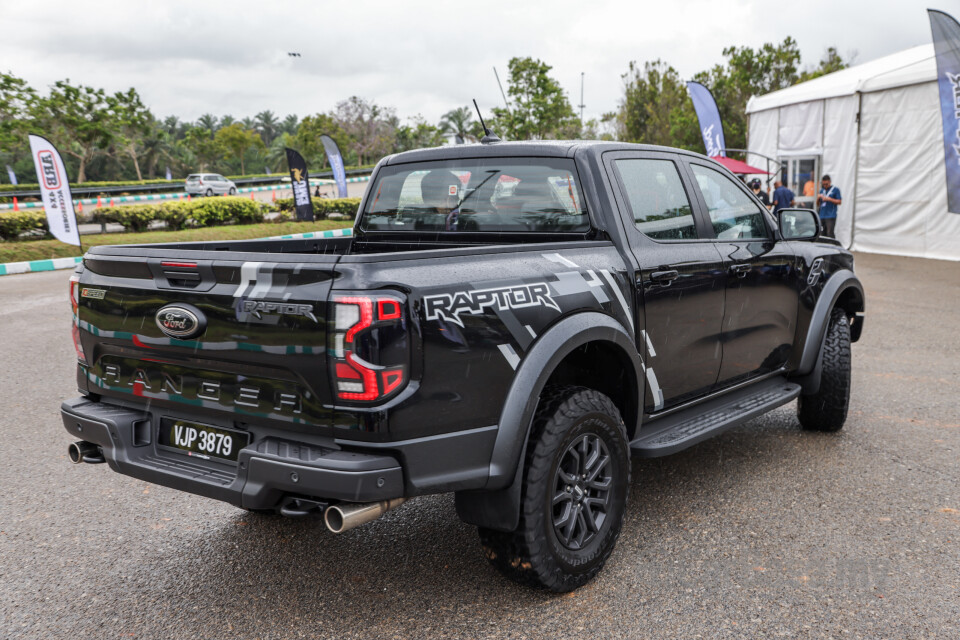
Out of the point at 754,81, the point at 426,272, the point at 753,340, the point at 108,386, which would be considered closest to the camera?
the point at 426,272

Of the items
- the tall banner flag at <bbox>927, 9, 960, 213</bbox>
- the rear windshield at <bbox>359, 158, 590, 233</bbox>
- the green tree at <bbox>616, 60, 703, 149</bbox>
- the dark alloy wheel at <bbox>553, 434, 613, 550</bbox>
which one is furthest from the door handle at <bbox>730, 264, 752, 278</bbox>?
the green tree at <bbox>616, 60, 703, 149</bbox>

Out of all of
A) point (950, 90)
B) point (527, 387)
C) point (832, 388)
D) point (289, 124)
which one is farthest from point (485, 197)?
point (289, 124)

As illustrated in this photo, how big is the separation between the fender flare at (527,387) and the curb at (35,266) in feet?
49.7

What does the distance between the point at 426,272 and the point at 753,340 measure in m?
2.40

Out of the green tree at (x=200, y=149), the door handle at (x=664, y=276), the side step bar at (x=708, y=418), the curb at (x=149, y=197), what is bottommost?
the side step bar at (x=708, y=418)

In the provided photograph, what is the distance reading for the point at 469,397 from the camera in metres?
2.60

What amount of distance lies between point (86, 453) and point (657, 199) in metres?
2.82

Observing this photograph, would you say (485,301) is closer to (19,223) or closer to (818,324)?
(818,324)

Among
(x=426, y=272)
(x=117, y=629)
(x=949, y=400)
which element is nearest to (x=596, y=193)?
(x=426, y=272)

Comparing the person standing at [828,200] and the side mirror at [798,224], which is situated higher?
the side mirror at [798,224]

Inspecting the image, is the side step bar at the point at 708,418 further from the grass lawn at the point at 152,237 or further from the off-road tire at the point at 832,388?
the grass lawn at the point at 152,237

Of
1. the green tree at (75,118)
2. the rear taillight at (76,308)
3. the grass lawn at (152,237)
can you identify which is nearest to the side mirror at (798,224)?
the rear taillight at (76,308)

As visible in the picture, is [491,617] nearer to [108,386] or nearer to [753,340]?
[108,386]

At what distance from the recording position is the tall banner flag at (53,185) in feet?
51.5
